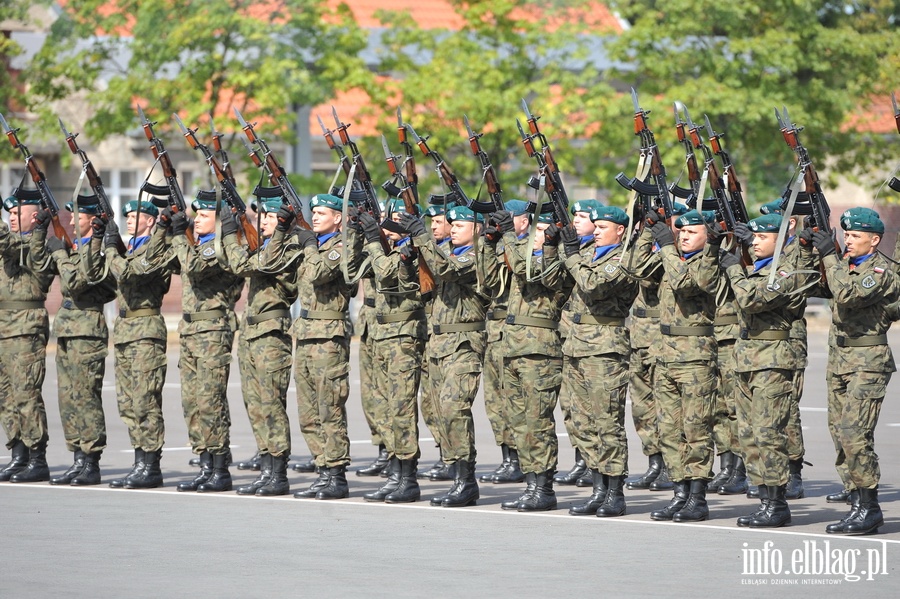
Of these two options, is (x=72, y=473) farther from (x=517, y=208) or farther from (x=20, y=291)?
(x=517, y=208)

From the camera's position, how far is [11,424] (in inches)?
453

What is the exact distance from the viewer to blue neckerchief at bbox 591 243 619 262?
9.79 meters

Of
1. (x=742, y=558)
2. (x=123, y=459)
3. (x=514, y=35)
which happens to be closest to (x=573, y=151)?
(x=514, y=35)

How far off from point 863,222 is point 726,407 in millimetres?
2132

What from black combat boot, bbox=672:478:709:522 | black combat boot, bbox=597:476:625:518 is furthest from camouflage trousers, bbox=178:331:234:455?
black combat boot, bbox=672:478:709:522

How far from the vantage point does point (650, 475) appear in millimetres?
11039

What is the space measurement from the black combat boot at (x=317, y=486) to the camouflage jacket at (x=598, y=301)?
75.7 inches

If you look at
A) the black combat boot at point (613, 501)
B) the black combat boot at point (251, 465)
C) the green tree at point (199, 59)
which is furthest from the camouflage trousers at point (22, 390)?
the green tree at point (199, 59)

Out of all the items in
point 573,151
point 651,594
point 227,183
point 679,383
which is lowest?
point 651,594

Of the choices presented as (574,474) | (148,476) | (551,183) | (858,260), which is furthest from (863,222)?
(148,476)

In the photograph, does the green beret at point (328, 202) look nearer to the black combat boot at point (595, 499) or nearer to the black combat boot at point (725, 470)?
the black combat boot at point (595, 499)

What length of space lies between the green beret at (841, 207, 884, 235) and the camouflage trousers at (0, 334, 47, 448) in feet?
19.4

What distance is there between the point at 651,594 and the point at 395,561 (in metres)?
1.51

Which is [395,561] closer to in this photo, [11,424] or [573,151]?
[11,424]
